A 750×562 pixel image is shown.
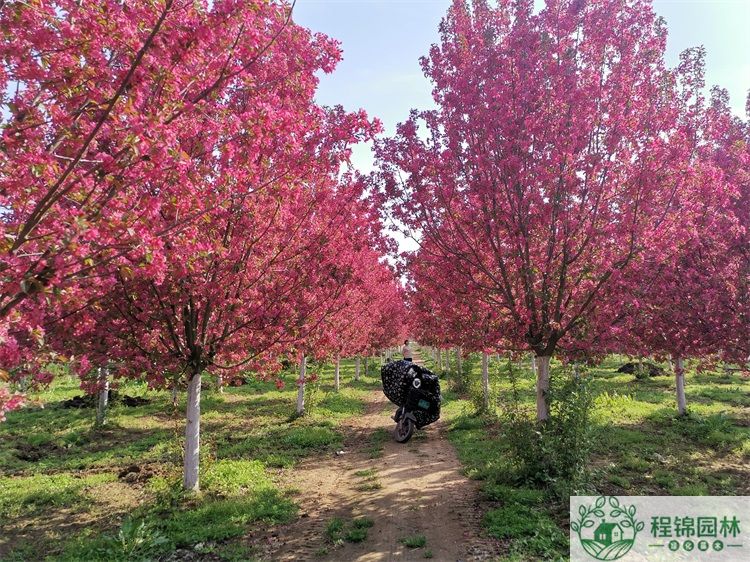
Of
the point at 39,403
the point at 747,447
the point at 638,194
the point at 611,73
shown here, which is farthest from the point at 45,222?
the point at 747,447

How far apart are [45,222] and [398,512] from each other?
6189 mm

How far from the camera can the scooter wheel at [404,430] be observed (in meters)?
11.8

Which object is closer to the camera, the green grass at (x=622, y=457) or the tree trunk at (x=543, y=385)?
the green grass at (x=622, y=457)

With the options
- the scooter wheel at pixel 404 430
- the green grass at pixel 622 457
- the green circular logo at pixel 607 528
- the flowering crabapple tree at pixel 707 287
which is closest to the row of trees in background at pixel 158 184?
the green grass at pixel 622 457

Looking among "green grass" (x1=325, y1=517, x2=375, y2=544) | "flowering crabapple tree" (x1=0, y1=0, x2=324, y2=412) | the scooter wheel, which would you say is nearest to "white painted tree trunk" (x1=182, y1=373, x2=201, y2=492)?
"green grass" (x1=325, y1=517, x2=375, y2=544)

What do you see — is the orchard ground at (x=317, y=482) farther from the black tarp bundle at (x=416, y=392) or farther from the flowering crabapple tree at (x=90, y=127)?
the flowering crabapple tree at (x=90, y=127)

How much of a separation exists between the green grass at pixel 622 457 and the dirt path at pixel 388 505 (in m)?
0.41

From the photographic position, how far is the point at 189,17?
3506mm

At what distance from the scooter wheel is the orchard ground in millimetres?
370

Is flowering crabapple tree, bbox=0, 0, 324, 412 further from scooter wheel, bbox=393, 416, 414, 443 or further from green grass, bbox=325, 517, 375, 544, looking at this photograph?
scooter wheel, bbox=393, 416, 414, 443

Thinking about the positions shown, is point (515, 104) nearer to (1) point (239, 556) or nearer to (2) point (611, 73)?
(2) point (611, 73)

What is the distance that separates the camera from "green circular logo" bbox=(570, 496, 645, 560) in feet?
18.4

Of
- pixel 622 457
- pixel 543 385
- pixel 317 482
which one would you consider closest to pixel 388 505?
pixel 317 482

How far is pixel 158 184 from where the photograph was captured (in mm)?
4086
